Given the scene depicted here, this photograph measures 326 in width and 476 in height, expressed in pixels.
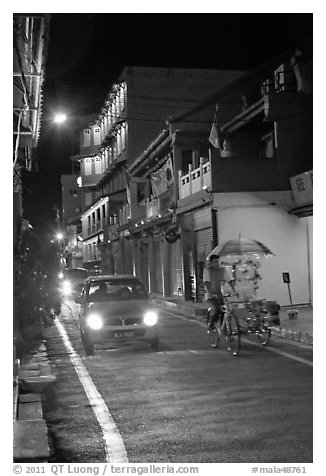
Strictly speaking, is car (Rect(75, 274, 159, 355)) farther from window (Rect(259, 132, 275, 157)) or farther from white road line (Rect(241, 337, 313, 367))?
window (Rect(259, 132, 275, 157))

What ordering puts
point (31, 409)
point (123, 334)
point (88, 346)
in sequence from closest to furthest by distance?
point (31, 409) < point (123, 334) < point (88, 346)

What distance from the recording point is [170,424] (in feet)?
20.4

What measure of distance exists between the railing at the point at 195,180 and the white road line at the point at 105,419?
10444 millimetres

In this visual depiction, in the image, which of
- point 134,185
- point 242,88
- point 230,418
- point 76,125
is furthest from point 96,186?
point 230,418

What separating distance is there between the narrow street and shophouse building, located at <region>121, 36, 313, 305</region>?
6.13 m

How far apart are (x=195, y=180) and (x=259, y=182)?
3.47 m

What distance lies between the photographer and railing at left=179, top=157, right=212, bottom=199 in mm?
20109

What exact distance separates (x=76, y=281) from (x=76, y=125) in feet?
91.5

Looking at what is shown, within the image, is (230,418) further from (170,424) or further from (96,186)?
(96,186)

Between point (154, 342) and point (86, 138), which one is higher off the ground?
point (86, 138)

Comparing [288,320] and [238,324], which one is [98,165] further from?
[238,324]

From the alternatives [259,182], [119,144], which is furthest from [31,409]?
[119,144]

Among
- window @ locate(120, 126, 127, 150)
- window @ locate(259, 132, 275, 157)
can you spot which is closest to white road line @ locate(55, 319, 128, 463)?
window @ locate(259, 132, 275, 157)

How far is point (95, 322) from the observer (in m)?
11.4
